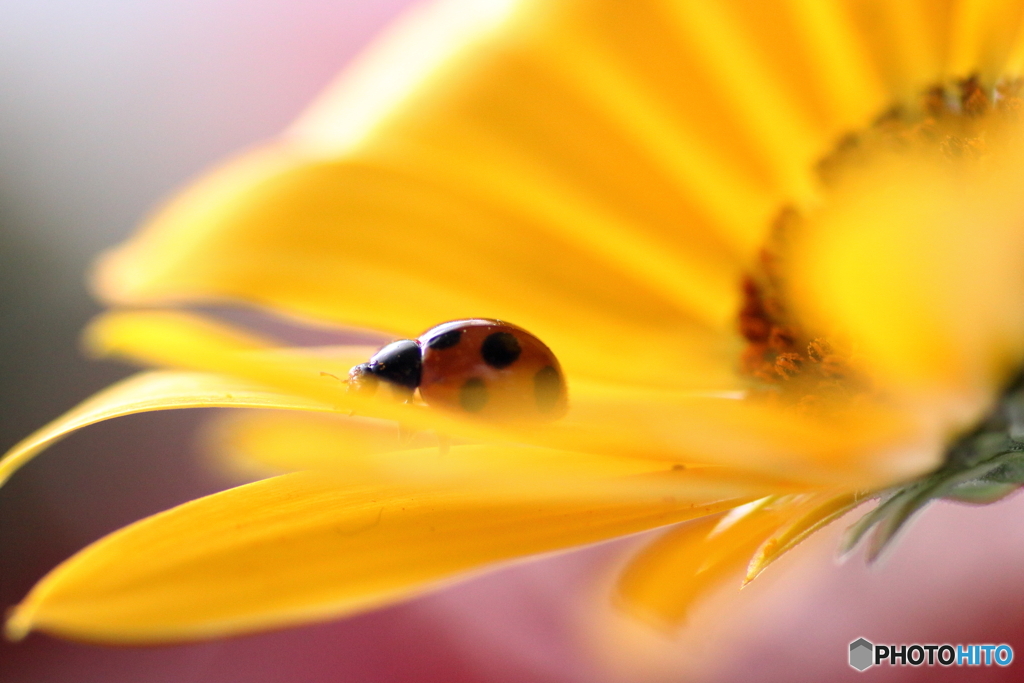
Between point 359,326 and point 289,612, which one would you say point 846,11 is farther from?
point 289,612

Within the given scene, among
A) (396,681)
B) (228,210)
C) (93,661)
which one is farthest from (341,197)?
(93,661)

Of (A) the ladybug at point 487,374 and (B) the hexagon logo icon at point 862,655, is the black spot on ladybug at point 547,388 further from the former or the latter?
(B) the hexagon logo icon at point 862,655

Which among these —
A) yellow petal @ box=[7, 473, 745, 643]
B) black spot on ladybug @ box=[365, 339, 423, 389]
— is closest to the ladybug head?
black spot on ladybug @ box=[365, 339, 423, 389]

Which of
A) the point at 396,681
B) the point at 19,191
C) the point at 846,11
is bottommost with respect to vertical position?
the point at 396,681

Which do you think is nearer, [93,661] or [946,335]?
[946,335]

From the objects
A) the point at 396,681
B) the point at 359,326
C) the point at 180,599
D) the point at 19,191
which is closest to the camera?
the point at 180,599

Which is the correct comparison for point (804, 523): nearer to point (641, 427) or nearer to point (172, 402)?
point (641, 427)
